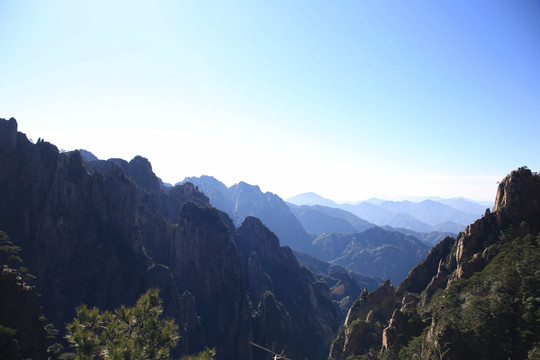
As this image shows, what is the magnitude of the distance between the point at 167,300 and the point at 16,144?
4894cm

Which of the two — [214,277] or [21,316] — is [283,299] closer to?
[214,277]

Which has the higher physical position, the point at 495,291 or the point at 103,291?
the point at 495,291

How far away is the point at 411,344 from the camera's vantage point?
105 ft

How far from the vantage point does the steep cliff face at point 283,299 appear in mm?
95500

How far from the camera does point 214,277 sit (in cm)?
9750

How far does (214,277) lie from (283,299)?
3508cm

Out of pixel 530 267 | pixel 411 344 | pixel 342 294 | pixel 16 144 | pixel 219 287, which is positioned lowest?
pixel 342 294

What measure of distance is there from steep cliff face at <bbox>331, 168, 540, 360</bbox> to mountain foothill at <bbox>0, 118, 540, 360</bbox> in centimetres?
14

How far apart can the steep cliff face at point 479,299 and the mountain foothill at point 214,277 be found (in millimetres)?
137

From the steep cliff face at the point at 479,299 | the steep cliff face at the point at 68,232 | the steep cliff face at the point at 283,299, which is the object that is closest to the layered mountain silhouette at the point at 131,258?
the steep cliff face at the point at 68,232

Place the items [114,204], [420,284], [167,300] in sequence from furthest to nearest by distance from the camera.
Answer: [114,204] → [167,300] → [420,284]

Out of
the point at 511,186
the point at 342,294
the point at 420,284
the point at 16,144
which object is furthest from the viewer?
the point at 342,294

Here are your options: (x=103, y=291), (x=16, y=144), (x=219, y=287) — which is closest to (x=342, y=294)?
(x=219, y=287)

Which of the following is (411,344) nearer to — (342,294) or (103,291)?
(103,291)
